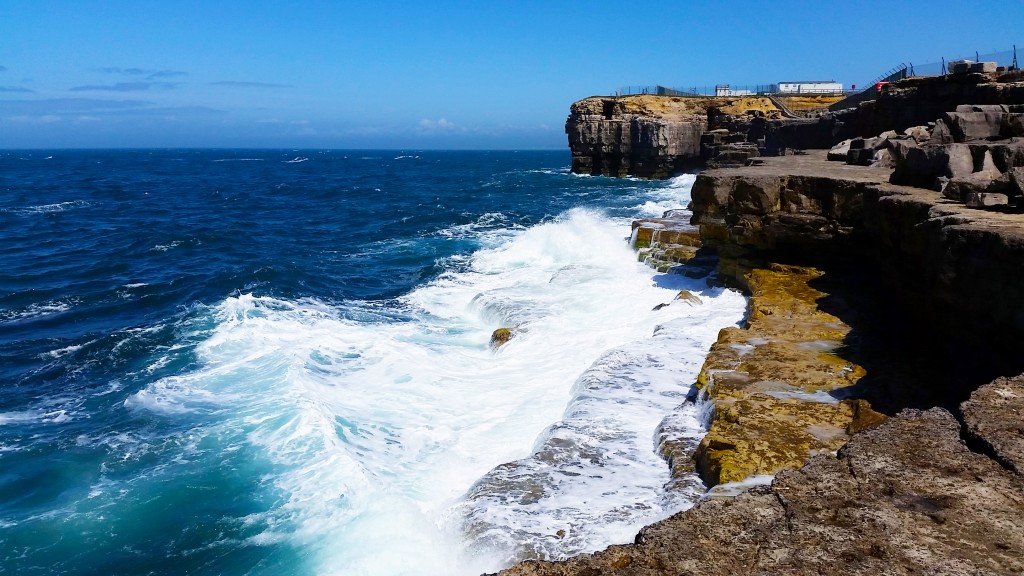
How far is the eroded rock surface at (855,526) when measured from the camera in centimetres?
349

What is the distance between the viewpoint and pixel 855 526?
12.3 feet

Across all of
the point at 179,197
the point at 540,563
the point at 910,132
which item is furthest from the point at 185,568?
the point at 179,197

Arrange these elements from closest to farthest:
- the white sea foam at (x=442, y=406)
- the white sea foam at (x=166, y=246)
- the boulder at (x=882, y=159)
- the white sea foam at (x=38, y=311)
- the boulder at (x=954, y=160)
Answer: the white sea foam at (x=442, y=406), the boulder at (x=954, y=160), the boulder at (x=882, y=159), the white sea foam at (x=38, y=311), the white sea foam at (x=166, y=246)

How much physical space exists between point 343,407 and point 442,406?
6.13ft

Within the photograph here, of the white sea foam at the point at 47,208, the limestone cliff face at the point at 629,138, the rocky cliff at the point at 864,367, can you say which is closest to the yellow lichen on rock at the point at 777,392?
the rocky cliff at the point at 864,367

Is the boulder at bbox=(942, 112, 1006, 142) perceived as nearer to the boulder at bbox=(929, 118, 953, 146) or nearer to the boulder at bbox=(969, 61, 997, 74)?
the boulder at bbox=(929, 118, 953, 146)

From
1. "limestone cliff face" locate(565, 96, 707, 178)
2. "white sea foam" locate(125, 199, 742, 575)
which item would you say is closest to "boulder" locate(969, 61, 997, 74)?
"white sea foam" locate(125, 199, 742, 575)

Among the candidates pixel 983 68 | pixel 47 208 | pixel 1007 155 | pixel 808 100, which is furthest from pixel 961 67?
pixel 47 208

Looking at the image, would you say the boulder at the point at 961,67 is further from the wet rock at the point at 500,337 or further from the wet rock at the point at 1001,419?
the wet rock at the point at 1001,419

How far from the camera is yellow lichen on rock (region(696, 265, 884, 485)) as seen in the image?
7426mm

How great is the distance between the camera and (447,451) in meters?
10.4

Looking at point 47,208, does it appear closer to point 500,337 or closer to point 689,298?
point 500,337

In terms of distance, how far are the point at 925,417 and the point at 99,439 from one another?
40.7ft

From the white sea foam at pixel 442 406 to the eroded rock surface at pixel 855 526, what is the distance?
335 cm
